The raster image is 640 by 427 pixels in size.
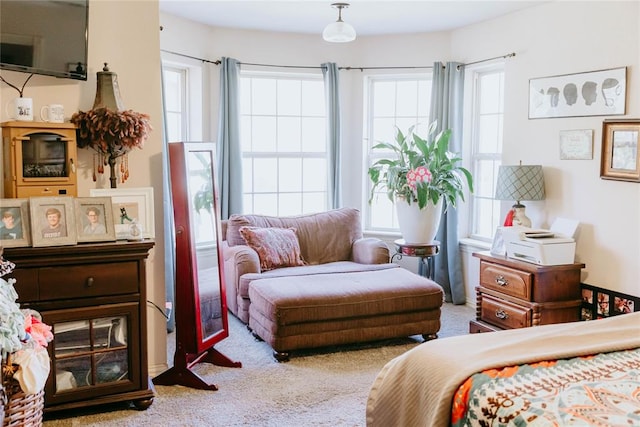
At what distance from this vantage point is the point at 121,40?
3.39 m

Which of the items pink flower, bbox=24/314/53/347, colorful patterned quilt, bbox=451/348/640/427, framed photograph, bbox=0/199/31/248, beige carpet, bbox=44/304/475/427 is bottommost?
beige carpet, bbox=44/304/475/427

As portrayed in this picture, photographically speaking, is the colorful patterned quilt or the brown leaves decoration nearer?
the colorful patterned quilt

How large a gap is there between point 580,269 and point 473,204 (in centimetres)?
159

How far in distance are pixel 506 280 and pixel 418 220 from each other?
1075 millimetres

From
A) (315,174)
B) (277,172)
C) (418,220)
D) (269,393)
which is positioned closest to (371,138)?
(315,174)

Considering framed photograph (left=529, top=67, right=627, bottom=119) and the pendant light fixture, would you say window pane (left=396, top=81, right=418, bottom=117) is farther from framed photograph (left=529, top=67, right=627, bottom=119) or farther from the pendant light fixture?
the pendant light fixture

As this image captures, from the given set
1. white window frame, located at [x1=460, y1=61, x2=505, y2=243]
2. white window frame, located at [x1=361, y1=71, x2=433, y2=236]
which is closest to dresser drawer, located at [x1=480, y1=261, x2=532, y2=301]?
white window frame, located at [x1=460, y1=61, x2=505, y2=243]

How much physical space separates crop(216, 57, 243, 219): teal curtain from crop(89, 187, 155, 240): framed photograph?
2.14m

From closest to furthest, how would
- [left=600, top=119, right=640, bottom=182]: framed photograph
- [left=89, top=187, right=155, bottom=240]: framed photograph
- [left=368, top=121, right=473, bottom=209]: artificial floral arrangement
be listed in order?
[left=89, top=187, right=155, bottom=240]: framed photograph
[left=600, top=119, right=640, bottom=182]: framed photograph
[left=368, top=121, right=473, bottom=209]: artificial floral arrangement

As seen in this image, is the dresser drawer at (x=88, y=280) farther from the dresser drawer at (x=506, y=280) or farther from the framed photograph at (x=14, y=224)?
the dresser drawer at (x=506, y=280)

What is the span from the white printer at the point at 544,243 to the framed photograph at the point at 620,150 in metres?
0.42

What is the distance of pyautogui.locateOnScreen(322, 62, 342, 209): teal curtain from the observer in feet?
19.2

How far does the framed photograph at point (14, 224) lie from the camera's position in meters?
2.86

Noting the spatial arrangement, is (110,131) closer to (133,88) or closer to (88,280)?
(133,88)
